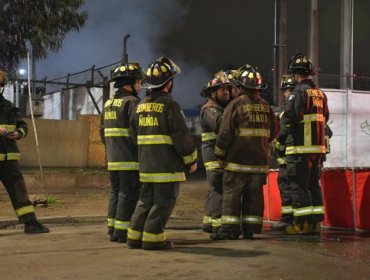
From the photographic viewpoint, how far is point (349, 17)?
44.9ft

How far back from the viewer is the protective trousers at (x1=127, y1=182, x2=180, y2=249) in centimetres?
577

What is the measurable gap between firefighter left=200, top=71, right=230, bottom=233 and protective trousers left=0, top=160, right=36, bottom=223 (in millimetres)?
2340

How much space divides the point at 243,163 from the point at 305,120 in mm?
1103

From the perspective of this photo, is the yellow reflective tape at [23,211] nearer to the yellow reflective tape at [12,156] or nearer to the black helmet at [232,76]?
the yellow reflective tape at [12,156]

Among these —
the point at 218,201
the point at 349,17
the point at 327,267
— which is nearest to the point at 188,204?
the point at 218,201

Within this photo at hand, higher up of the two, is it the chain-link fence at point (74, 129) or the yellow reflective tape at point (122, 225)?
the chain-link fence at point (74, 129)

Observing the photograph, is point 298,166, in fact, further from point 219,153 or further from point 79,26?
point 79,26

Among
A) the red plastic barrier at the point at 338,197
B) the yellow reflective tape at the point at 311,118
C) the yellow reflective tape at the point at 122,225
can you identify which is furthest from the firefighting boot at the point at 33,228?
the red plastic barrier at the point at 338,197

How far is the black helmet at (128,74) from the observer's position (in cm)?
654

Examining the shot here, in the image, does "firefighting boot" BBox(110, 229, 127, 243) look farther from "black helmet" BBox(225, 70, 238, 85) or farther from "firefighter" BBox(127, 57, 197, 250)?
"black helmet" BBox(225, 70, 238, 85)

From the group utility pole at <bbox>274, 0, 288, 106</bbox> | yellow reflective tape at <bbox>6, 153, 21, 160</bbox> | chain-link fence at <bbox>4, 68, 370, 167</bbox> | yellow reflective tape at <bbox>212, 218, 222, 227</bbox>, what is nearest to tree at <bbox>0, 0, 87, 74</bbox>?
chain-link fence at <bbox>4, 68, 370, 167</bbox>

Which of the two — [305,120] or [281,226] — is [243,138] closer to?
[305,120]

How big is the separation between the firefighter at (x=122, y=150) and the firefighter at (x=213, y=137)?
997mm

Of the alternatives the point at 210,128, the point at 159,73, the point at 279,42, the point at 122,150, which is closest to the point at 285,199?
the point at 210,128
